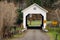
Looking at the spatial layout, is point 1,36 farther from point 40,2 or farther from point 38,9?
point 40,2

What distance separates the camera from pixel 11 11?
32500mm

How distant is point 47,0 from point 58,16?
21.0m

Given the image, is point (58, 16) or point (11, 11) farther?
point (58, 16)

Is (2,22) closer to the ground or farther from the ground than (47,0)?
closer to the ground

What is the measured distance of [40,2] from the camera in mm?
62750

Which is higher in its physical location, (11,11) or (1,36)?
(11,11)

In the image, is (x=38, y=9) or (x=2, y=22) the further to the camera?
(x=38, y=9)

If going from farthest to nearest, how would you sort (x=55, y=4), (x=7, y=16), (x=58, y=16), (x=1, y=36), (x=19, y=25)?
(x=55, y=4) < (x=19, y=25) < (x=58, y=16) < (x=7, y=16) < (x=1, y=36)

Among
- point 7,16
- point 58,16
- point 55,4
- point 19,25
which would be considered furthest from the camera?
point 55,4

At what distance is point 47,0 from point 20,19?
16938 millimetres

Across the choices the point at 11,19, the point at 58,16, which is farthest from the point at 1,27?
the point at 58,16

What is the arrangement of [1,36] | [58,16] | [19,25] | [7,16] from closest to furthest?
[1,36] < [7,16] < [58,16] < [19,25]

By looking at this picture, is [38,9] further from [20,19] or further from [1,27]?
[1,27]

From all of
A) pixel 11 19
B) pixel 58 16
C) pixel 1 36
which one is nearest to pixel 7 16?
pixel 11 19
